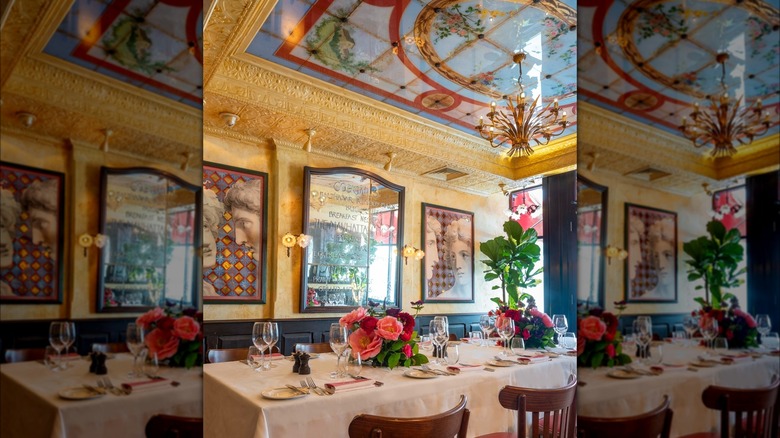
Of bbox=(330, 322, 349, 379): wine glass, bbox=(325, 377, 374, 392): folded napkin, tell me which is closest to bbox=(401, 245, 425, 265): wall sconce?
bbox=(330, 322, 349, 379): wine glass

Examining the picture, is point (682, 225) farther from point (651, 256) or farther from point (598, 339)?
point (598, 339)

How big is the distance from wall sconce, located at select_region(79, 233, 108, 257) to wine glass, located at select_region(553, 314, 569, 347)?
143cm

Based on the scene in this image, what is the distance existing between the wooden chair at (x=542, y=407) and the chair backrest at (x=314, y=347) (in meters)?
0.66

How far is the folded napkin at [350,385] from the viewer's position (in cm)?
152

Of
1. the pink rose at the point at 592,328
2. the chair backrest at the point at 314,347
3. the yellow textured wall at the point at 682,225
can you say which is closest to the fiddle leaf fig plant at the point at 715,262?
the yellow textured wall at the point at 682,225

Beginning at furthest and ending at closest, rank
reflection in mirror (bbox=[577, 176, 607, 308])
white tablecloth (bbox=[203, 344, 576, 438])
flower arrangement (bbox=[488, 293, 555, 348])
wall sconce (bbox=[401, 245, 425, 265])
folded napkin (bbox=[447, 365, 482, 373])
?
folded napkin (bbox=[447, 365, 482, 373]), flower arrangement (bbox=[488, 293, 555, 348]), wall sconce (bbox=[401, 245, 425, 265]), white tablecloth (bbox=[203, 344, 576, 438]), reflection in mirror (bbox=[577, 176, 607, 308])

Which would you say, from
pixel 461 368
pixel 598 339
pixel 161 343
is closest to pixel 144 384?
pixel 161 343

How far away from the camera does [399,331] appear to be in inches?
66.6

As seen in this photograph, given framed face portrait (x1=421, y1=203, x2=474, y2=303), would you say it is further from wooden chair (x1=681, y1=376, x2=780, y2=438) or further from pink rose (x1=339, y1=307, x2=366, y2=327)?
wooden chair (x1=681, y1=376, x2=780, y2=438)

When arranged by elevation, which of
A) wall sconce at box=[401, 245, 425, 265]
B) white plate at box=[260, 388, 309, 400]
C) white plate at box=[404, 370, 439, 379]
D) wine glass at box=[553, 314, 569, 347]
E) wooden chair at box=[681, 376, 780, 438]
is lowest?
white plate at box=[404, 370, 439, 379]

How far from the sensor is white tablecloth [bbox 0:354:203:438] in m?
0.43

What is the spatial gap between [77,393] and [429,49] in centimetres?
182

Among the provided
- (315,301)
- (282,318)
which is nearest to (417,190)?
(315,301)

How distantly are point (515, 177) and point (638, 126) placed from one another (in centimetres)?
113
